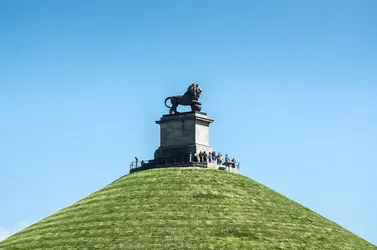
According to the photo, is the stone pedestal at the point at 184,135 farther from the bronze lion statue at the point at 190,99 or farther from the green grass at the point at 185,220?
the green grass at the point at 185,220

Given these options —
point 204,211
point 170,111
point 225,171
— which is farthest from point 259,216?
point 170,111

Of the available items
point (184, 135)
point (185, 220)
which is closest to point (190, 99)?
point (184, 135)

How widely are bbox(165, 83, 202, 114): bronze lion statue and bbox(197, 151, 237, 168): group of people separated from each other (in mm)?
6490

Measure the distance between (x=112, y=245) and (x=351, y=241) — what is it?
94.9 ft

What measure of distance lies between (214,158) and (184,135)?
4.98 meters

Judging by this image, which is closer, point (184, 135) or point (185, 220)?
point (185, 220)

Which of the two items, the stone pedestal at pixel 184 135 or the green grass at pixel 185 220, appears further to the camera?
the stone pedestal at pixel 184 135

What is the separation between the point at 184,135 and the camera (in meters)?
118

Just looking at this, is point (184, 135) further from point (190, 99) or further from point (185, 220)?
point (185, 220)

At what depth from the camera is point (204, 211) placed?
102 meters

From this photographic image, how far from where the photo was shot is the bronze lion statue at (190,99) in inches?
4710

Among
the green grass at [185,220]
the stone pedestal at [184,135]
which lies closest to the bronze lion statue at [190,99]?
the stone pedestal at [184,135]

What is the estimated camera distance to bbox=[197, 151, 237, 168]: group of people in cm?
11662

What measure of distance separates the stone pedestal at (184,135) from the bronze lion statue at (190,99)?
1.07m
